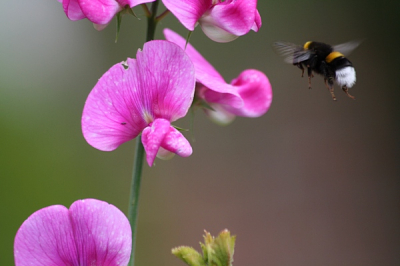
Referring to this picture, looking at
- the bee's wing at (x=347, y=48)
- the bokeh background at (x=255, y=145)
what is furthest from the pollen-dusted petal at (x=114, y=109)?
the bokeh background at (x=255, y=145)

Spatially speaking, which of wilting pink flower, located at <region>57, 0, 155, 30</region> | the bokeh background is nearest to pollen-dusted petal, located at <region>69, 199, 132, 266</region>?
wilting pink flower, located at <region>57, 0, 155, 30</region>

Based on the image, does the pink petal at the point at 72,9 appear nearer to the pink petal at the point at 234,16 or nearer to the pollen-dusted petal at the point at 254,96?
the pink petal at the point at 234,16

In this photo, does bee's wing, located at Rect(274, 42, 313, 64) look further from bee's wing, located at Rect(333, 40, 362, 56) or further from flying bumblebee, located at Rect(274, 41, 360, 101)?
bee's wing, located at Rect(333, 40, 362, 56)

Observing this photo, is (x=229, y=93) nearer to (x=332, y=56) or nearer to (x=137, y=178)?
(x=137, y=178)

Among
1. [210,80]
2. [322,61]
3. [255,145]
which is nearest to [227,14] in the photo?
[210,80]

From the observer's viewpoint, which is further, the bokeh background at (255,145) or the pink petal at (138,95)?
the bokeh background at (255,145)

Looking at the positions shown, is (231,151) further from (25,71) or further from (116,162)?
(25,71)

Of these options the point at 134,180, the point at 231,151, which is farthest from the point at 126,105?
the point at 231,151
